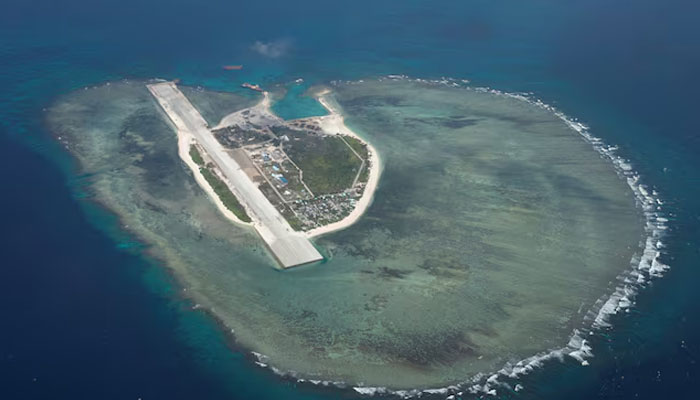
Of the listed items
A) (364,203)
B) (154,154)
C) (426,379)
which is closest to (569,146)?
(364,203)

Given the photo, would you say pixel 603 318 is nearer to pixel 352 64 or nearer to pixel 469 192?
pixel 469 192

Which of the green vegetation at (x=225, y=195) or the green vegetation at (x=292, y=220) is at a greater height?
the green vegetation at (x=292, y=220)

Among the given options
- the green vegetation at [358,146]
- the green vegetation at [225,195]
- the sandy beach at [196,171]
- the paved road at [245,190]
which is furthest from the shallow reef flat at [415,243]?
the green vegetation at [358,146]

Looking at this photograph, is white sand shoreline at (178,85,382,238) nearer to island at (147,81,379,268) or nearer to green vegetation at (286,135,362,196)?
island at (147,81,379,268)

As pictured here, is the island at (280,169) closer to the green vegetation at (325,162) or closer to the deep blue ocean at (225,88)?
the green vegetation at (325,162)

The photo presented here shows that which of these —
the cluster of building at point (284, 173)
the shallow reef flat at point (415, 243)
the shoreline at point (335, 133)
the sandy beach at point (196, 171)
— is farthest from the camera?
the cluster of building at point (284, 173)

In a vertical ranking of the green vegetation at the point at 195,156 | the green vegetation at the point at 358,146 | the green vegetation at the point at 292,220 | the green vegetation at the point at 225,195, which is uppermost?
the green vegetation at the point at 358,146

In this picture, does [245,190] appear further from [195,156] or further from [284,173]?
[195,156]
